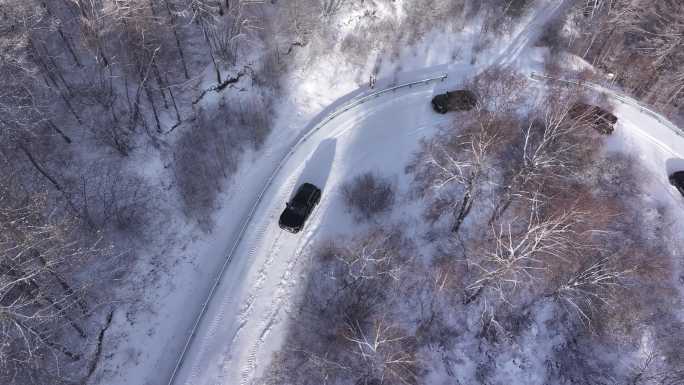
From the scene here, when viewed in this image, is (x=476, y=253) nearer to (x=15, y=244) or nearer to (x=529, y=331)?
(x=529, y=331)

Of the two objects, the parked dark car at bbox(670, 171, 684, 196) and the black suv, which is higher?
the black suv

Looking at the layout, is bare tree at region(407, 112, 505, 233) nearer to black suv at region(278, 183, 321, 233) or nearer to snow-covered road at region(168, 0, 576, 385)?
snow-covered road at region(168, 0, 576, 385)

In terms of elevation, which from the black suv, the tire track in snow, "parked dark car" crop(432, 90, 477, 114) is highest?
"parked dark car" crop(432, 90, 477, 114)

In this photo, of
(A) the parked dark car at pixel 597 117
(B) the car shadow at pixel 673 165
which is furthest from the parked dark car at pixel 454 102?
(B) the car shadow at pixel 673 165

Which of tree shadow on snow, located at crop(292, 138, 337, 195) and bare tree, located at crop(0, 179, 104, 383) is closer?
bare tree, located at crop(0, 179, 104, 383)

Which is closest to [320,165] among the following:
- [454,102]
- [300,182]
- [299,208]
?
[300,182]

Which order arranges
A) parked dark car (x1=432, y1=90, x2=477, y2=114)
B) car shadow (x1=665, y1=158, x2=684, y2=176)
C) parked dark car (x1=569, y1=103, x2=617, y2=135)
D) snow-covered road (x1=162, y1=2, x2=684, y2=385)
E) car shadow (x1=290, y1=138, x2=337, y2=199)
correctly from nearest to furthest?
snow-covered road (x1=162, y1=2, x2=684, y2=385)
car shadow (x1=290, y1=138, x2=337, y2=199)
parked dark car (x1=569, y1=103, x2=617, y2=135)
car shadow (x1=665, y1=158, x2=684, y2=176)
parked dark car (x1=432, y1=90, x2=477, y2=114)

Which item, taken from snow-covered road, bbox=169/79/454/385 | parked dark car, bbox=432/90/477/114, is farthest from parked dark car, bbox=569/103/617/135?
snow-covered road, bbox=169/79/454/385

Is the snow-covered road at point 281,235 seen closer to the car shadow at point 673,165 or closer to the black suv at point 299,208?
the black suv at point 299,208
